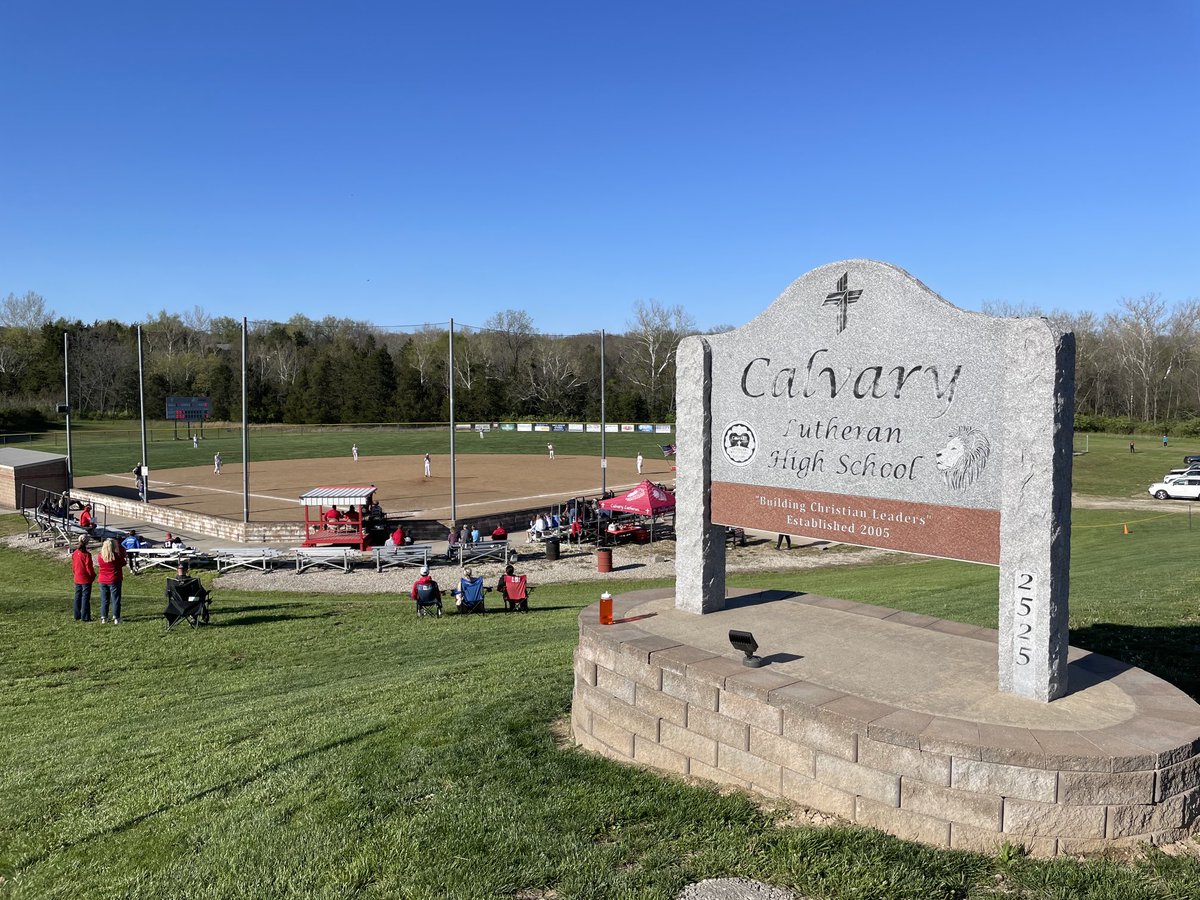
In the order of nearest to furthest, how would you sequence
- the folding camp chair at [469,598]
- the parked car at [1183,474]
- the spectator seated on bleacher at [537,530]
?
the folding camp chair at [469,598] → the spectator seated on bleacher at [537,530] → the parked car at [1183,474]

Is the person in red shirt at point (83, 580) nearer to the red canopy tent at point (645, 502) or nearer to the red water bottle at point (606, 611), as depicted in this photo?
the red water bottle at point (606, 611)

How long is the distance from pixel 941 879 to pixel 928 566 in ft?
64.1

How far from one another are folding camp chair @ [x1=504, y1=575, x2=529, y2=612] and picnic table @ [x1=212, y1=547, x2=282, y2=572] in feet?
32.0

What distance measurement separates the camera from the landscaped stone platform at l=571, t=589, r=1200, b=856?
4.89 metres

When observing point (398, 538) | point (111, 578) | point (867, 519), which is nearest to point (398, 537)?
point (398, 538)

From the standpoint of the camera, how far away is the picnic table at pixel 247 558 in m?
23.4

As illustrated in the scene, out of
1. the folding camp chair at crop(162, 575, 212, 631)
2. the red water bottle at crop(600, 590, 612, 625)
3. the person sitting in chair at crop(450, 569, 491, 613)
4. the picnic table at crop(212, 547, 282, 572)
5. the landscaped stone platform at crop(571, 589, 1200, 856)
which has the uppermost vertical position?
the red water bottle at crop(600, 590, 612, 625)

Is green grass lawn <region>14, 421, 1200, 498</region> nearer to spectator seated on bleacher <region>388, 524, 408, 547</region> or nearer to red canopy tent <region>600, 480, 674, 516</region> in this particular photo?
red canopy tent <region>600, 480, 674, 516</region>

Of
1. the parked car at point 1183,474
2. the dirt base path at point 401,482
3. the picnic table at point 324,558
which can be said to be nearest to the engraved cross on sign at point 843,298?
the picnic table at point 324,558

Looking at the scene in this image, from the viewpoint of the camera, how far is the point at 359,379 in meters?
94.8

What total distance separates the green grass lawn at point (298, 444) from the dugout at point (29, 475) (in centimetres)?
1279

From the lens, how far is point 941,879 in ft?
15.0

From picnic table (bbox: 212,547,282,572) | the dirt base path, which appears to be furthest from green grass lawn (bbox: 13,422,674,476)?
picnic table (bbox: 212,547,282,572)

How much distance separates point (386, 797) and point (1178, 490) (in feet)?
144
